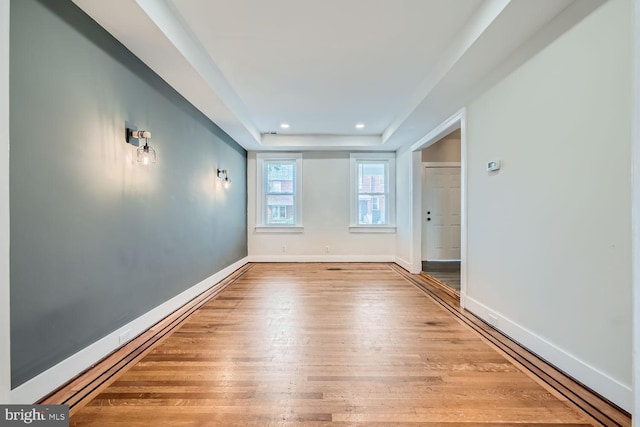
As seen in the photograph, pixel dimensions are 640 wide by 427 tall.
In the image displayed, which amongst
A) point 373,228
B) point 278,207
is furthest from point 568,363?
point 278,207

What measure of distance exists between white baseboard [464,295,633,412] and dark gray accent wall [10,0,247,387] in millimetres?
3081

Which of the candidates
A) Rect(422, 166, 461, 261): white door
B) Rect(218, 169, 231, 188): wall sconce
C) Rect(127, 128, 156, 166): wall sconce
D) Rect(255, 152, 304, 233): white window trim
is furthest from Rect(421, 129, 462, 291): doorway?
Rect(127, 128, 156, 166): wall sconce

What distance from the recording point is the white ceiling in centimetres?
191

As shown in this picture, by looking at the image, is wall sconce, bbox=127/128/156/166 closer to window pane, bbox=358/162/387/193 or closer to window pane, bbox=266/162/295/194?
window pane, bbox=266/162/295/194

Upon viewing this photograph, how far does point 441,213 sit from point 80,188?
596cm

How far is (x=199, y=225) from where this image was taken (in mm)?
3547

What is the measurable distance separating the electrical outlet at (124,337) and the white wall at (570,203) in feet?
10.1

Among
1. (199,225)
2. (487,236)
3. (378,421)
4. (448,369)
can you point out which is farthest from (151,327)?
(487,236)

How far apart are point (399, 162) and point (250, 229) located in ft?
11.1

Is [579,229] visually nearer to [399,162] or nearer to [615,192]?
[615,192]

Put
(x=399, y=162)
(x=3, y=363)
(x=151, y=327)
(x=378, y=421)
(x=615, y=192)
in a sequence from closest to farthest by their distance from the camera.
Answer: (x=3, y=363) → (x=378, y=421) → (x=615, y=192) → (x=151, y=327) → (x=399, y=162)

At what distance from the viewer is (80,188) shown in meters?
1.78

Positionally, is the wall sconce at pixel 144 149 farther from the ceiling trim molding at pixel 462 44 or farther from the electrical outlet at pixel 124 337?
the ceiling trim molding at pixel 462 44

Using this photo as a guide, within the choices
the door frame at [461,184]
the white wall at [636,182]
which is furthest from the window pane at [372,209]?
the white wall at [636,182]
